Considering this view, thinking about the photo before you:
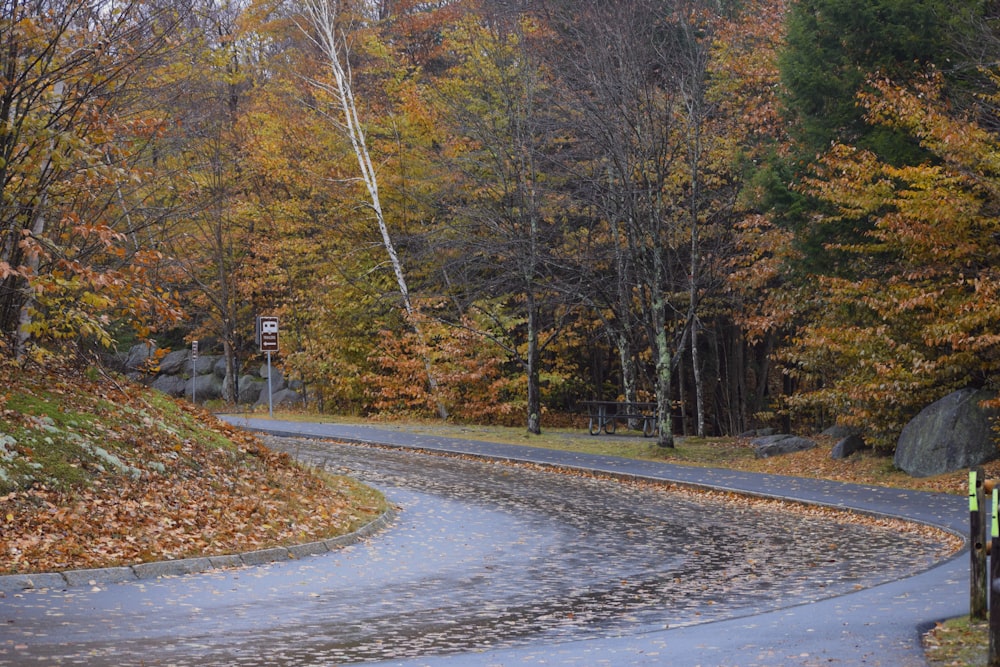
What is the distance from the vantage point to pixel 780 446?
27.6 metres

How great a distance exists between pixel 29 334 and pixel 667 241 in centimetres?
1927

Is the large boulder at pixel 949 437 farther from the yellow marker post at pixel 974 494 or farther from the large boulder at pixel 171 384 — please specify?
the large boulder at pixel 171 384

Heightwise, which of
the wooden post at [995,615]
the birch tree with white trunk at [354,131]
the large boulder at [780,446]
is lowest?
the wooden post at [995,615]

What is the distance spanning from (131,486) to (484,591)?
5.50 meters

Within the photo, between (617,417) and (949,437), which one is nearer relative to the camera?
(949,437)

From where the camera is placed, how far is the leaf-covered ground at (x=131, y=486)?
1238 cm

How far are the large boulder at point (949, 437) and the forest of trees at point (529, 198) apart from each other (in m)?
0.64

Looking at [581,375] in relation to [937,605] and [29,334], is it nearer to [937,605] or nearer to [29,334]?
[29,334]

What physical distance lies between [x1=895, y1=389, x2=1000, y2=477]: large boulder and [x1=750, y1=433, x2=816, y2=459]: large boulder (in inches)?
186

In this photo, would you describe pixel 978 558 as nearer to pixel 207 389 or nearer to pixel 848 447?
pixel 848 447

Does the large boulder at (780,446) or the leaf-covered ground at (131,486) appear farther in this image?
the large boulder at (780,446)

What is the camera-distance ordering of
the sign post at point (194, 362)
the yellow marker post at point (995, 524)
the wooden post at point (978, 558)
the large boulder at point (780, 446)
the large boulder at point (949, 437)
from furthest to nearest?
1. the sign post at point (194, 362)
2. the large boulder at point (780, 446)
3. the large boulder at point (949, 437)
4. the wooden post at point (978, 558)
5. the yellow marker post at point (995, 524)

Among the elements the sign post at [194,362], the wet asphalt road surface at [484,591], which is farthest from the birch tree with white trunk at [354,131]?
the wet asphalt road surface at [484,591]

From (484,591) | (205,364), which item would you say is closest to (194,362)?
(205,364)
